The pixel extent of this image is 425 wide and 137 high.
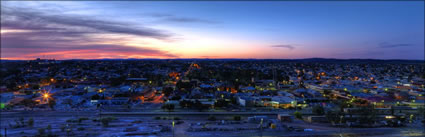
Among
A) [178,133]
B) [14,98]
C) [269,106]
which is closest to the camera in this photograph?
[178,133]

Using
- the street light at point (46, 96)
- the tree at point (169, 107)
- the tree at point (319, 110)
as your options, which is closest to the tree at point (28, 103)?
the street light at point (46, 96)

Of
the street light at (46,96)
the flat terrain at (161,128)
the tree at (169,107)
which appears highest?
the street light at (46,96)

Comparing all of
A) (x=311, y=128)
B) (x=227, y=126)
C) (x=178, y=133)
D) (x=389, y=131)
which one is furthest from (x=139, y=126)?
(x=389, y=131)

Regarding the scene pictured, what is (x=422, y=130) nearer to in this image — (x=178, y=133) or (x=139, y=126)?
(x=178, y=133)

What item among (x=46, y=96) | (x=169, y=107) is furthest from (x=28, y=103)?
(x=169, y=107)

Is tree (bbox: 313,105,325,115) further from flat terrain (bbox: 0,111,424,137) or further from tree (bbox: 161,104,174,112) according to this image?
tree (bbox: 161,104,174,112)

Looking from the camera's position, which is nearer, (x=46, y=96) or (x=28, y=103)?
(x=28, y=103)

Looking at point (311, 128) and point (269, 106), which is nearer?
point (311, 128)

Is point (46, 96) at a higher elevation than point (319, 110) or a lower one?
higher

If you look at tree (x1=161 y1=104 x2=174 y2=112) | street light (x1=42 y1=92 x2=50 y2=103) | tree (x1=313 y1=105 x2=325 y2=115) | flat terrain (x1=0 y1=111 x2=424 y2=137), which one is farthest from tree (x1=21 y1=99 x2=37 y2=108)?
tree (x1=313 y1=105 x2=325 y2=115)

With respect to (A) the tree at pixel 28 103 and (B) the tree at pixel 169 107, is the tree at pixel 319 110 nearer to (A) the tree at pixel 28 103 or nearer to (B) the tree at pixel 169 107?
(B) the tree at pixel 169 107

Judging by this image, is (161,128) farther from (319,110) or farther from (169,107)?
(319,110)
